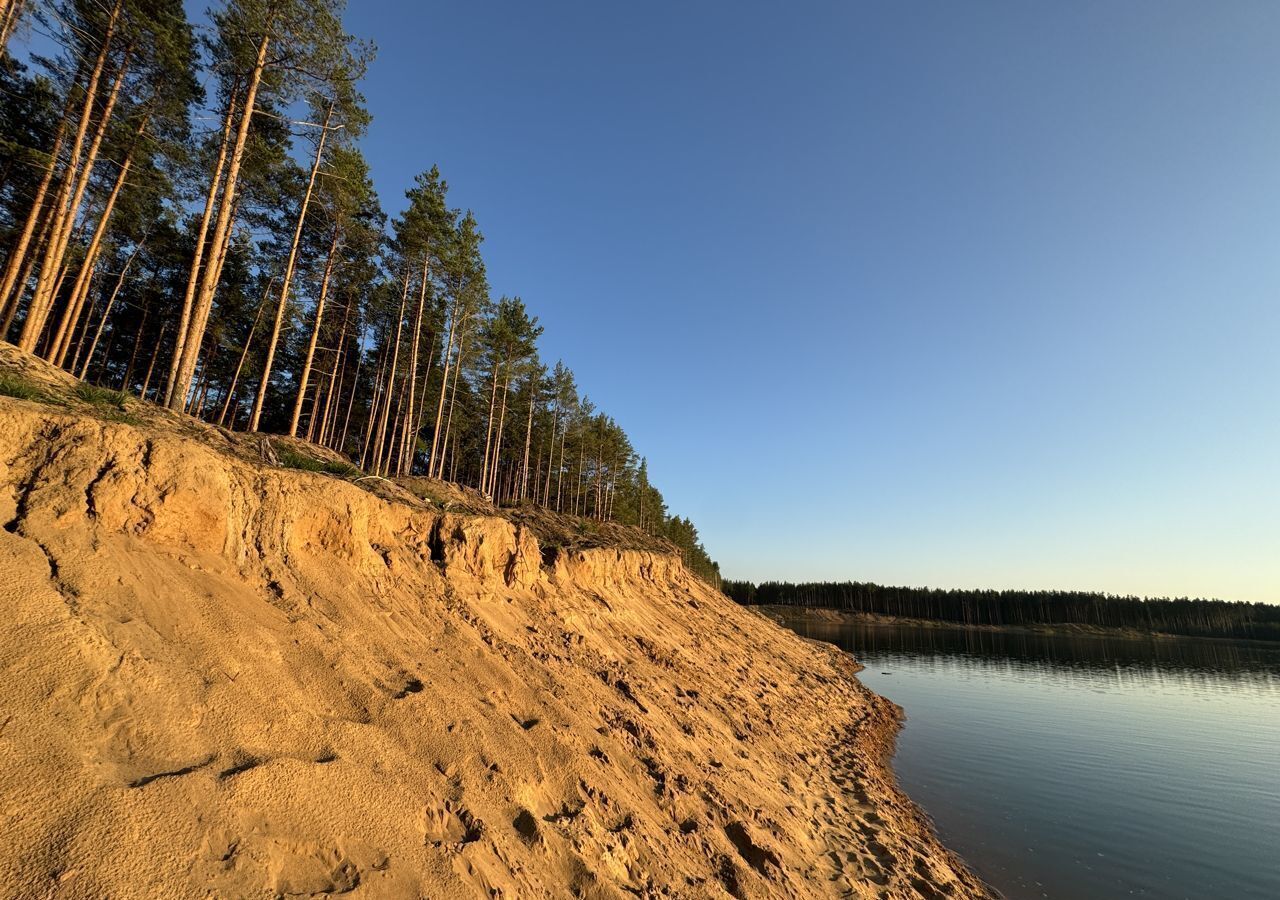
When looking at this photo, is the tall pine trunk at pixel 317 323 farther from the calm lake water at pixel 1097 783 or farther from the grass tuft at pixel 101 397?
the calm lake water at pixel 1097 783

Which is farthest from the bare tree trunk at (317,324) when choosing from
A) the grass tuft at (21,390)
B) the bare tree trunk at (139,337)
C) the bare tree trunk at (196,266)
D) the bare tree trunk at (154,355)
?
the bare tree trunk at (139,337)

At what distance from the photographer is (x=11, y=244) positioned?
22.2 meters

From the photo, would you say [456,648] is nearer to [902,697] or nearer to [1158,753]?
[1158,753]

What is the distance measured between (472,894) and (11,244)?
32724mm

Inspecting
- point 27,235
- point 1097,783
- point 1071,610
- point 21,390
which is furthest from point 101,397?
point 1071,610

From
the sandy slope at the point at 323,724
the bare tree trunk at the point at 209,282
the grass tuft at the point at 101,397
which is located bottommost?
the sandy slope at the point at 323,724

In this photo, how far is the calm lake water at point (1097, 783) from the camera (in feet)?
40.4

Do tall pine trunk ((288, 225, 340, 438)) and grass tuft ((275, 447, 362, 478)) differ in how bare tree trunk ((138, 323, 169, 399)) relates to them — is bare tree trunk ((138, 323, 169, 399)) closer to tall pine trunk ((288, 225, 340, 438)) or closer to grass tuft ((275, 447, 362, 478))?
tall pine trunk ((288, 225, 340, 438))

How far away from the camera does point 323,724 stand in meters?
5.94

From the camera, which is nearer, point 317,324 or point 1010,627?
point 317,324

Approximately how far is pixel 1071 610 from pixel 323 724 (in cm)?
16701

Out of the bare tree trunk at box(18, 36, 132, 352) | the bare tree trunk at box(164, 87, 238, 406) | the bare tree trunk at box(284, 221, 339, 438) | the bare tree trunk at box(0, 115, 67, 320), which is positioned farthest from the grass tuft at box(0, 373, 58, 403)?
the bare tree trunk at box(284, 221, 339, 438)

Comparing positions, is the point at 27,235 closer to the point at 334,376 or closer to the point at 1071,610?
the point at 334,376

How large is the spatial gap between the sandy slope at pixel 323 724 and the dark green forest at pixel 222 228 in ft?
24.6
